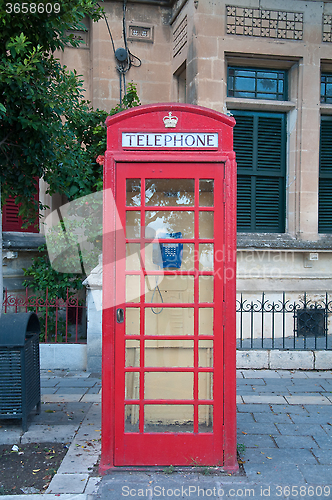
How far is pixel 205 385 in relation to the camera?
10.7 feet

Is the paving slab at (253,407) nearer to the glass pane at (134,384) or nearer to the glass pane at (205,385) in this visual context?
the glass pane at (205,385)

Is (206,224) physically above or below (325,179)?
below

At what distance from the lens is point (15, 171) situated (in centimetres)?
475

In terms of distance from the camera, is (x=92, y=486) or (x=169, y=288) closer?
(x=92, y=486)

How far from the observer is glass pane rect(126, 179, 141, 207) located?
319 centimetres

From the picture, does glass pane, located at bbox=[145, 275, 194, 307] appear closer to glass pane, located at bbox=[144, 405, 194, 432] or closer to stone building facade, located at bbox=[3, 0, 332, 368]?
glass pane, located at bbox=[144, 405, 194, 432]

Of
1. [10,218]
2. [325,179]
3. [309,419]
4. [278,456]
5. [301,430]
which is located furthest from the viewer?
[325,179]

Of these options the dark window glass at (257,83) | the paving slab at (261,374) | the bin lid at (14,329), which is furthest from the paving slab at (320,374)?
the dark window glass at (257,83)

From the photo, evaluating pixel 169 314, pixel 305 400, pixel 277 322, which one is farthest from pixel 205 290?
pixel 277 322

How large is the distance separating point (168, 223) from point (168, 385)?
1.41m

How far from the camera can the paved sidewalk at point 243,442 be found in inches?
116

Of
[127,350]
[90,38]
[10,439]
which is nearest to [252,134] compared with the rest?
[90,38]

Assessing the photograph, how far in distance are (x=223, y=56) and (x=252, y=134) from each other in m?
1.54

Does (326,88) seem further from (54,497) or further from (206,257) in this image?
(54,497)
